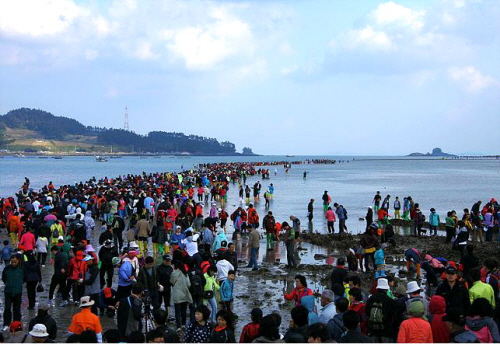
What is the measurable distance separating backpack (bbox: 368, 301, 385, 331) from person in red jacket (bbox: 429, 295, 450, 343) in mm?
627

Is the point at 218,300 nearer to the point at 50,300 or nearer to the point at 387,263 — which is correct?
the point at 50,300

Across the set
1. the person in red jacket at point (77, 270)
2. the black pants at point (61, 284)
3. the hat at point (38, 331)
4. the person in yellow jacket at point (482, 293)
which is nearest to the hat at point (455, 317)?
the person in yellow jacket at point (482, 293)

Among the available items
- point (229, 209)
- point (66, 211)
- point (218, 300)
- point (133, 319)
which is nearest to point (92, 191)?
point (66, 211)

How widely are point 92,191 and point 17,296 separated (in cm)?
1904

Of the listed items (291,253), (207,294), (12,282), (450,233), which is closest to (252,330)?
(207,294)

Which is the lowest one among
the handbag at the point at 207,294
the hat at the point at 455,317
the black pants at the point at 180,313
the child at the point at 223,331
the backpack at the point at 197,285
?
the black pants at the point at 180,313

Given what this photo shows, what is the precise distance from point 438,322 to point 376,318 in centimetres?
78

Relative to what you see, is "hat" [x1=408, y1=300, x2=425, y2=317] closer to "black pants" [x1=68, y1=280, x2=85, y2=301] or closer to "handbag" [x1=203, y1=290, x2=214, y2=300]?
"handbag" [x1=203, y1=290, x2=214, y2=300]

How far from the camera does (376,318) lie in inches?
270

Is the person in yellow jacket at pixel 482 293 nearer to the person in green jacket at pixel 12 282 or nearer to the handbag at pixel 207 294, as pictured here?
the handbag at pixel 207 294

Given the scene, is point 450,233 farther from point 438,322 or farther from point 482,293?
point 438,322

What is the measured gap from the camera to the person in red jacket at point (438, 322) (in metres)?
6.47

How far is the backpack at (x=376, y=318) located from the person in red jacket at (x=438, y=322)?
63 cm

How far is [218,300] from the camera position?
1092 centimetres
